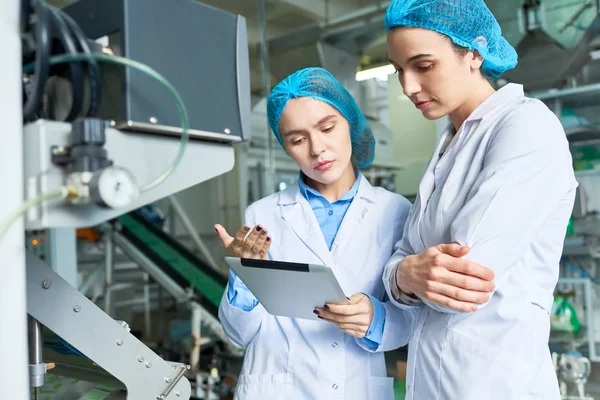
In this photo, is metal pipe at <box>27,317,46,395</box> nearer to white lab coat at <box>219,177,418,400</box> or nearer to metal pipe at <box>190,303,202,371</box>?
white lab coat at <box>219,177,418,400</box>

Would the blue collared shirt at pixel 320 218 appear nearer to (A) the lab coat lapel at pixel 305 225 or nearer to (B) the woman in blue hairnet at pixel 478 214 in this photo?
(A) the lab coat lapel at pixel 305 225

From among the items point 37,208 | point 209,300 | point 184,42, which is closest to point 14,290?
point 37,208

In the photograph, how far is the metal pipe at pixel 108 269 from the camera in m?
3.84

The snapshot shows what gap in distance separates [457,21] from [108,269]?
3.58 meters

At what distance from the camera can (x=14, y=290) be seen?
623 mm

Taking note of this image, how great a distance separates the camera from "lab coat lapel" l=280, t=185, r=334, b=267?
1.26 m

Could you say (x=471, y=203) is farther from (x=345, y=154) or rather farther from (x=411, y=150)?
(x=411, y=150)

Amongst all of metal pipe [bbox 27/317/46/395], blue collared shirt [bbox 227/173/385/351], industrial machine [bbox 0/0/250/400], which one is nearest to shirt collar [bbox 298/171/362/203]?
blue collared shirt [bbox 227/173/385/351]

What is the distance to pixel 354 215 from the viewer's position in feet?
4.25

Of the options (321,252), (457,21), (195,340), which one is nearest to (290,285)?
(321,252)

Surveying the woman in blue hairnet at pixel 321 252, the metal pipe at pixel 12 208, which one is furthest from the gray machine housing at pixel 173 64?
the woman in blue hairnet at pixel 321 252

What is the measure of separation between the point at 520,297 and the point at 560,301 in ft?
8.40

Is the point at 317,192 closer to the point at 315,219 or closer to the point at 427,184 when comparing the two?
the point at 315,219

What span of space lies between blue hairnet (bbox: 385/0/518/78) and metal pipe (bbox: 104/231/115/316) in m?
3.39
